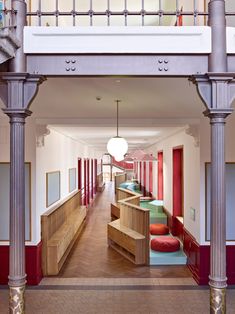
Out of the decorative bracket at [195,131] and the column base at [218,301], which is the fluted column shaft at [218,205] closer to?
the column base at [218,301]

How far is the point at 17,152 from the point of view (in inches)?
100

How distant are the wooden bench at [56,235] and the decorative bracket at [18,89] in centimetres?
328

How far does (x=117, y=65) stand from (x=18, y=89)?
826 millimetres

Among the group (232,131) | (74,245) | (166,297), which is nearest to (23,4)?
(232,131)

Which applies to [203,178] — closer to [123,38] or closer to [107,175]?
[123,38]

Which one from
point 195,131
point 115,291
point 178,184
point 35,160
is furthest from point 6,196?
point 178,184

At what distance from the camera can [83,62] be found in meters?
2.63

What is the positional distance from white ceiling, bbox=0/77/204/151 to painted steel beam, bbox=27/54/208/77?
286 mm

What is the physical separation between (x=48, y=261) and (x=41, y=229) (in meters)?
0.56

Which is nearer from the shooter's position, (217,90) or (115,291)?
(217,90)

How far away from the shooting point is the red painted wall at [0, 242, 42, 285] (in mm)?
4961

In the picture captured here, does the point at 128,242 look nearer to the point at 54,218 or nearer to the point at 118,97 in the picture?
the point at 54,218

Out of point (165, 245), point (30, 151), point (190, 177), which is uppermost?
point (30, 151)

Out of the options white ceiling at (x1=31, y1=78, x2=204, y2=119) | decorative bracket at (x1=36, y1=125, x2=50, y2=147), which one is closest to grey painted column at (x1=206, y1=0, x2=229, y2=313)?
white ceiling at (x1=31, y1=78, x2=204, y2=119)
